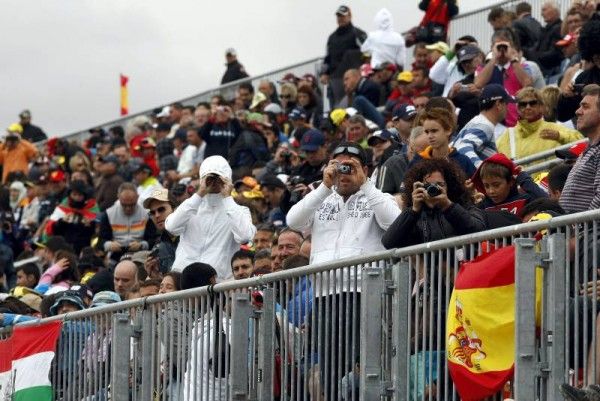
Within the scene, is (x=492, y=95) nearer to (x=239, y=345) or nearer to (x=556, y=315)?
(x=239, y=345)

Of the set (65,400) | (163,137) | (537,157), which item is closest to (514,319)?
(65,400)

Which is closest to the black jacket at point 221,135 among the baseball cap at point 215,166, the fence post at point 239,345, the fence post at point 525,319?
the baseball cap at point 215,166

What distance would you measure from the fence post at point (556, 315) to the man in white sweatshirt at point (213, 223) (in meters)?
6.69

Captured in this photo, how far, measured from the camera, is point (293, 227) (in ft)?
43.2

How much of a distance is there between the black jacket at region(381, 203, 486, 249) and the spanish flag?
1.17m

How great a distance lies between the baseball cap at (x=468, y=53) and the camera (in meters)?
20.2

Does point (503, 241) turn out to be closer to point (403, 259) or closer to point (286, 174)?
point (403, 259)

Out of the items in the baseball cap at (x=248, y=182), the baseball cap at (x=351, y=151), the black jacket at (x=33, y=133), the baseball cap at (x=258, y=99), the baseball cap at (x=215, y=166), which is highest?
the black jacket at (x=33, y=133)

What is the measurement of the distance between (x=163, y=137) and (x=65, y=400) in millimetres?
18072

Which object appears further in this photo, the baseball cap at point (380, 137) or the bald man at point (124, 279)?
the baseball cap at point (380, 137)

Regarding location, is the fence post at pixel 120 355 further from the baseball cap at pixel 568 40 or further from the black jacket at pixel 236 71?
the black jacket at pixel 236 71

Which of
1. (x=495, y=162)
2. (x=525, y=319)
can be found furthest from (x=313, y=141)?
(x=525, y=319)

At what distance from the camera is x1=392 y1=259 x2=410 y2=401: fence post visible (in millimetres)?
10094

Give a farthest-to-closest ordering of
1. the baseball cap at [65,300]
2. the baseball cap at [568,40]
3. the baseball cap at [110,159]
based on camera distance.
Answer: the baseball cap at [110,159]
the baseball cap at [568,40]
the baseball cap at [65,300]
